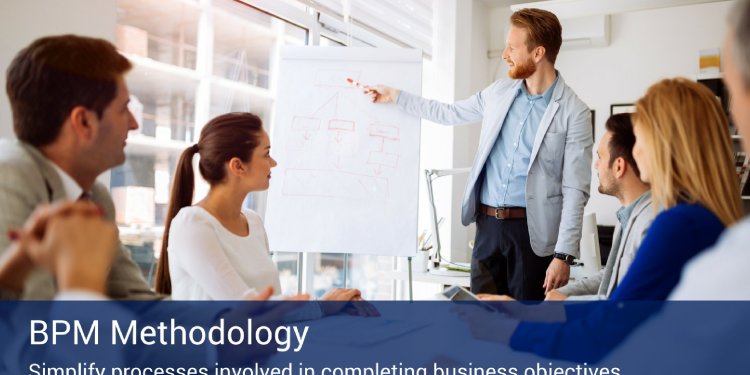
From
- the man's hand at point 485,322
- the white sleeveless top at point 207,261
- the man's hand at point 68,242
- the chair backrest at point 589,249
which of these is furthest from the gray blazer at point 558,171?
the man's hand at point 68,242

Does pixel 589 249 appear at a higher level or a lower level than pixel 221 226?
lower

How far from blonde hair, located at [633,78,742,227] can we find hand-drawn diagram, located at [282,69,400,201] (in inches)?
71.2

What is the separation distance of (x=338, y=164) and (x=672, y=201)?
190cm

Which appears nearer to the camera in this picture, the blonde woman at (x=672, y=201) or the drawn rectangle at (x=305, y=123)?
the blonde woman at (x=672, y=201)

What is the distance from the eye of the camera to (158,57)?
295cm

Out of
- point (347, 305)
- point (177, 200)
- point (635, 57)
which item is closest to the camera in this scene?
point (347, 305)

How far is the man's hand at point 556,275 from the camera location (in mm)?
2271

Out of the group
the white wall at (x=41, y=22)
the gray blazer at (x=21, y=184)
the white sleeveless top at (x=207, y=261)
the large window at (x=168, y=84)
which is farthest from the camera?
the large window at (x=168, y=84)

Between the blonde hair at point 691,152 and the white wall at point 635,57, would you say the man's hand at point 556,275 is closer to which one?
the blonde hair at point 691,152

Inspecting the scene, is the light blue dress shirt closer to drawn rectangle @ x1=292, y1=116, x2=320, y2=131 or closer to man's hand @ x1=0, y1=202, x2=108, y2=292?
drawn rectangle @ x1=292, y1=116, x2=320, y2=131

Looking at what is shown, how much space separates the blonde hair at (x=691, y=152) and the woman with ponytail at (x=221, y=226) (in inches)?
28.4

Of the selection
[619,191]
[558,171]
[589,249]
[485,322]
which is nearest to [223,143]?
[485,322]

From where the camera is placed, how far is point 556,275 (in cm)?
227

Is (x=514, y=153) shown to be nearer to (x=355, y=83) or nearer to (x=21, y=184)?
(x=355, y=83)
